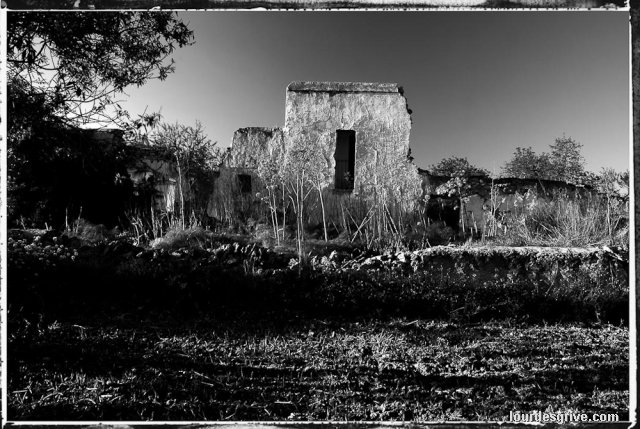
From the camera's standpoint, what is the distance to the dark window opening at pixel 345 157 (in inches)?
447

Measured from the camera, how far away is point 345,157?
37.4 ft

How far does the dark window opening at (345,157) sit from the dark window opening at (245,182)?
2.04 m

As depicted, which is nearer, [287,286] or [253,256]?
[287,286]

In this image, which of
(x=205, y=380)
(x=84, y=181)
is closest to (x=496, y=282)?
(x=205, y=380)

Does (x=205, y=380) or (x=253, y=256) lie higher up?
(x=253, y=256)

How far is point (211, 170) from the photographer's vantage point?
33.8ft

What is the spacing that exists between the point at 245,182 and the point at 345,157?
244cm

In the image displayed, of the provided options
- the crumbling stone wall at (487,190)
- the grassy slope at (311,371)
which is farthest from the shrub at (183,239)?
the crumbling stone wall at (487,190)

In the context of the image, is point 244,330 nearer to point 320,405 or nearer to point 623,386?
point 320,405

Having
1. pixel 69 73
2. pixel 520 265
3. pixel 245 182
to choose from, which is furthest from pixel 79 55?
pixel 245 182

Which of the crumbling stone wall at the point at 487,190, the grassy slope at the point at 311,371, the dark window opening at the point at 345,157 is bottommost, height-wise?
the grassy slope at the point at 311,371

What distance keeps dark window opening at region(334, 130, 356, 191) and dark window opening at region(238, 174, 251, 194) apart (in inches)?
80.3

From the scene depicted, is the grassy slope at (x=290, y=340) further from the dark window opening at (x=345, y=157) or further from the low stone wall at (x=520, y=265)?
the dark window opening at (x=345, y=157)

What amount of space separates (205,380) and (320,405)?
0.75 m
